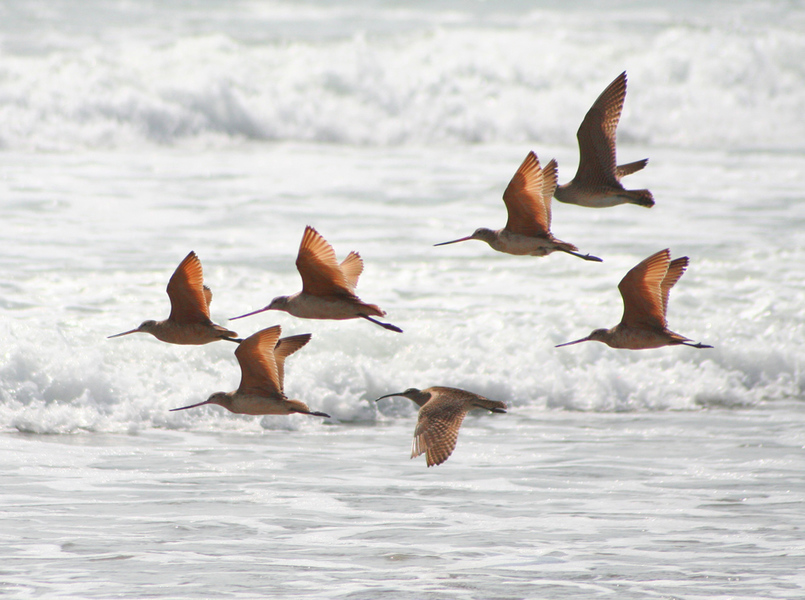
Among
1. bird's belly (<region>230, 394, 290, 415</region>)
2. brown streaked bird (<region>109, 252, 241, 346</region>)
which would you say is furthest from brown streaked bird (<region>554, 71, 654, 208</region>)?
brown streaked bird (<region>109, 252, 241, 346</region>)

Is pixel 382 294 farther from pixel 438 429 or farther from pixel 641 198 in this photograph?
pixel 438 429

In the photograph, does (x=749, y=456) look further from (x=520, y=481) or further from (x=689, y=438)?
(x=520, y=481)

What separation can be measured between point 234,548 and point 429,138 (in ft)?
49.0

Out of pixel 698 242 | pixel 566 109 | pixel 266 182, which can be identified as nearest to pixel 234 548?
pixel 698 242

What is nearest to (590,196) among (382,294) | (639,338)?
(639,338)

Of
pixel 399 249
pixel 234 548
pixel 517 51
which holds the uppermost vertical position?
pixel 517 51

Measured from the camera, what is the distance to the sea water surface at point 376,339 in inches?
258

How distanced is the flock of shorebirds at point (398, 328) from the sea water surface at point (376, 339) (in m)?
0.90

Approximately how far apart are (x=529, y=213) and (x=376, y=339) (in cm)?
467

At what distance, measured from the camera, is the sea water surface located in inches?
258

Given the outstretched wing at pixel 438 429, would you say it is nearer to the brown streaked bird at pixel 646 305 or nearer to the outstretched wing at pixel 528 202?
the brown streaked bird at pixel 646 305

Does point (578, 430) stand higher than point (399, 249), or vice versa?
point (399, 249)

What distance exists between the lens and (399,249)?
43.3 feet

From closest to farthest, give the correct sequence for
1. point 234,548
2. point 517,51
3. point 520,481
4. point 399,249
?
point 234,548, point 520,481, point 399,249, point 517,51
